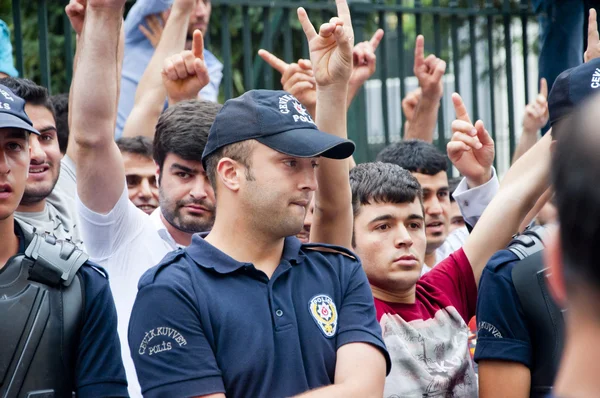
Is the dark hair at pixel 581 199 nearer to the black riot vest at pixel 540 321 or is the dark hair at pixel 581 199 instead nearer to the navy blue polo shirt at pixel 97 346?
the black riot vest at pixel 540 321

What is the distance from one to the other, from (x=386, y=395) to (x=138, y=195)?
212 centimetres

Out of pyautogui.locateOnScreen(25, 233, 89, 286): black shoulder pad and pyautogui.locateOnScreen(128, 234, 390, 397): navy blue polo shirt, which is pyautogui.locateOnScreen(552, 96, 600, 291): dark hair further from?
pyautogui.locateOnScreen(25, 233, 89, 286): black shoulder pad

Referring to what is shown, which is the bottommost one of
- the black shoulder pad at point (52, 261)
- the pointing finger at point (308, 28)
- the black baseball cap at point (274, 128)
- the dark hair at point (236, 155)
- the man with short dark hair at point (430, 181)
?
the man with short dark hair at point (430, 181)

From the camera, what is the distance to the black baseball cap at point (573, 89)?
311 centimetres

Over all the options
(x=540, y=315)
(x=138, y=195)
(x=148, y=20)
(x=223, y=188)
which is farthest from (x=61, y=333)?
(x=148, y=20)

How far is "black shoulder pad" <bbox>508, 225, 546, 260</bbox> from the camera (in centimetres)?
309

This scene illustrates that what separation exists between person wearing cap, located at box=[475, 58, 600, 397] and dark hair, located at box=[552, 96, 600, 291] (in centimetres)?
169

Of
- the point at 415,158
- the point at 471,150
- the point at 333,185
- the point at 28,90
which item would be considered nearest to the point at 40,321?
the point at 333,185

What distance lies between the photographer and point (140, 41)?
19.2 feet

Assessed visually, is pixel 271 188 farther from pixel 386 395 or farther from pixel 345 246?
pixel 386 395

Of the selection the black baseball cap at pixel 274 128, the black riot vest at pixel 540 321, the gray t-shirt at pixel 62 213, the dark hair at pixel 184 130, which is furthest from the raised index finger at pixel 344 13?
the gray t-shirt at pixel 62 213

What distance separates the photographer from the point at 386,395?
10.8 feet

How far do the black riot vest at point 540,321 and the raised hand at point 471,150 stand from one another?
0.97 metres

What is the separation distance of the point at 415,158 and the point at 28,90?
2.08 metres
